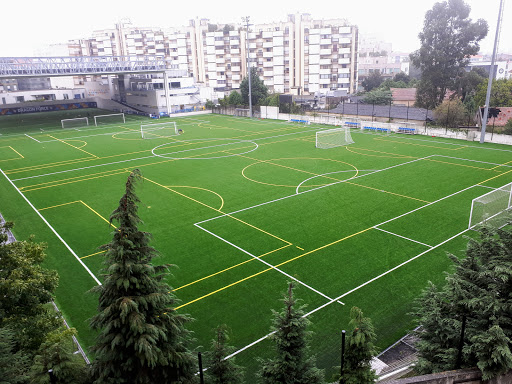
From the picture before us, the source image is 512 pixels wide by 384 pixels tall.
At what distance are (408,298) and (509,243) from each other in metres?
5.39

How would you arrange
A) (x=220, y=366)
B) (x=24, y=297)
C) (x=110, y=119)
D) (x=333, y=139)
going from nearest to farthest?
(x=220, y=366) → (x=24, y=297) → (x=333, y=139) → (x=110, y=119)

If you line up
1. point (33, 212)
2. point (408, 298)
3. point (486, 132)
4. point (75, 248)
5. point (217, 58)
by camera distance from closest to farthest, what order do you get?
point (408, 298) < point (75, 248) < point (33, 212) < point (486, 132) < point (217, 58)

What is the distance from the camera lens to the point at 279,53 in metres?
110

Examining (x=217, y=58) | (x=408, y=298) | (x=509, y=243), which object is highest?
(x=217, y=58)

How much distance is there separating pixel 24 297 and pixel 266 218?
44.7 ft

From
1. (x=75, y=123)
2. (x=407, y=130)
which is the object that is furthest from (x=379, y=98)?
(x=75, y=123)

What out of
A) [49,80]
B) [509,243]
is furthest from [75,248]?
[49,80]

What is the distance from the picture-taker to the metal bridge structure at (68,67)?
56.2 m

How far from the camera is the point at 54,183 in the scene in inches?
1192

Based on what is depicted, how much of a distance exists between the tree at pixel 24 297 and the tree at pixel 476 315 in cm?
889

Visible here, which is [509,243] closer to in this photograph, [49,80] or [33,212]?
[33,212]

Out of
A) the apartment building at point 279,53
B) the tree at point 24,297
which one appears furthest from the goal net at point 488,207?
the apartment building at point 279,53

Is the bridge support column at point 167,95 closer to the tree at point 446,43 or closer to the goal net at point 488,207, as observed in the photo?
the tree at point 446,43

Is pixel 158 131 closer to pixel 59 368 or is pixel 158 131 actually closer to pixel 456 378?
pixel 59 368
